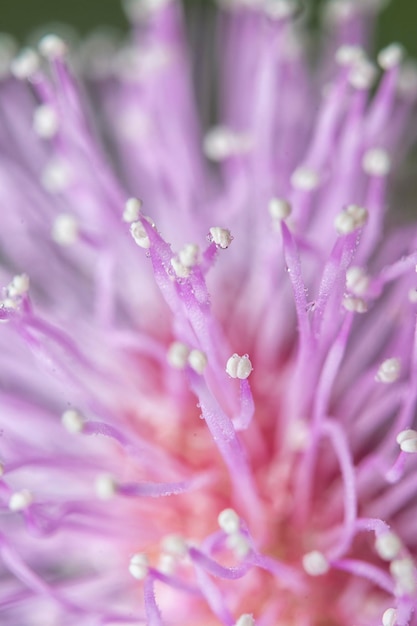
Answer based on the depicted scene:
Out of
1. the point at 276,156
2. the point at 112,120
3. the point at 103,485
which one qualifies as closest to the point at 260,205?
the point at 276,156

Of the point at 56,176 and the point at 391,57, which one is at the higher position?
the point at 56,176

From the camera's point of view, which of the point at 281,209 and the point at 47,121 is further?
the point at 47,121

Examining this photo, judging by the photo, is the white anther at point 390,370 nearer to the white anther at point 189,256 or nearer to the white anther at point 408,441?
the white anther at point 408,441

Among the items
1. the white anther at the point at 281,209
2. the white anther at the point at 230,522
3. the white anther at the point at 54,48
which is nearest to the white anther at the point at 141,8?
the white anther at the point at 54,48

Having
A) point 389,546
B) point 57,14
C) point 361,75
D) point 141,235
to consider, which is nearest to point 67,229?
point 141,235

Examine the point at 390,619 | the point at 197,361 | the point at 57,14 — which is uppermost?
the point at 57,14

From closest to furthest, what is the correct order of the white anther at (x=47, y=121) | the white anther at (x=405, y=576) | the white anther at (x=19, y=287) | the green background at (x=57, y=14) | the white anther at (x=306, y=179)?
the white anther at (x=405, y=576)
the white anther at (x=19, y=287)
the white anther at (x=306, y=179)
the white anther at (x=47, y=121)
the green background at (x=57, y=14)

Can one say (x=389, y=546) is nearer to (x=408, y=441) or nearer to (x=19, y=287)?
(x=408, y=441)

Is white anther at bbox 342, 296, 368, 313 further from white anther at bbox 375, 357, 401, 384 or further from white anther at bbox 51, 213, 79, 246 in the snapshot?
white anther at bbox 51, 213, 79, 246
